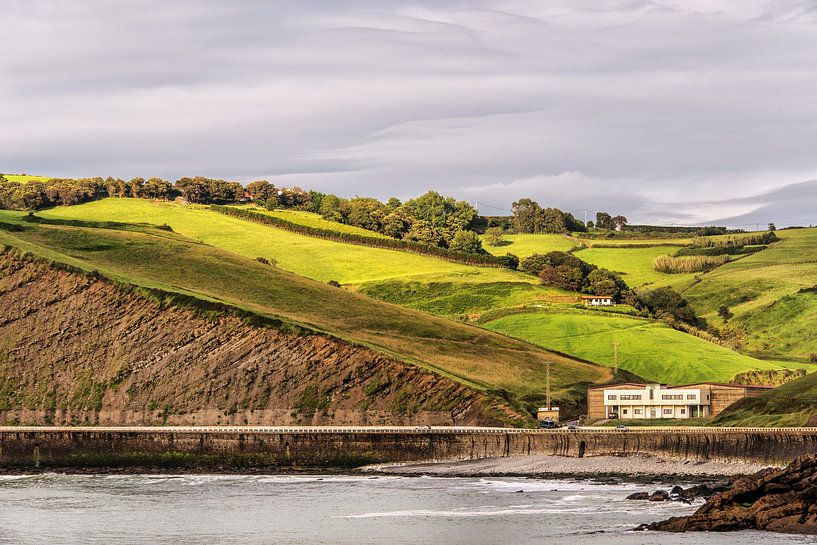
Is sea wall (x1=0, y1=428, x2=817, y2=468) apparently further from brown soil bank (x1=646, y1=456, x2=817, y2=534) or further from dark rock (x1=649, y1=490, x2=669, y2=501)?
brown soil bank (x1=646, y1=456, x2=817, y2=534)

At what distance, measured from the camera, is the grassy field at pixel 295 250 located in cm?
17412

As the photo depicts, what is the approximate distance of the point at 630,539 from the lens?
164ft

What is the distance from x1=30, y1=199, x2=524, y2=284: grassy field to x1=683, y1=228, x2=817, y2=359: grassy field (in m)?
31.4

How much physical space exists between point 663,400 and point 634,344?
119 feet

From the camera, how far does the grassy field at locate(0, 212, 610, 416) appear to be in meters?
114

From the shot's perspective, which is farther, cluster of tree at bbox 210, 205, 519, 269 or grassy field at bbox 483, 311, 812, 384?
cluster of tree at bbox 210, 205, 519, 269

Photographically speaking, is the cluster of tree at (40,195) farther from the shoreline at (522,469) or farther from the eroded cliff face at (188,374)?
the shoreline at (522,469)

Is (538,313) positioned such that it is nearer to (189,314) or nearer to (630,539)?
(189,314)

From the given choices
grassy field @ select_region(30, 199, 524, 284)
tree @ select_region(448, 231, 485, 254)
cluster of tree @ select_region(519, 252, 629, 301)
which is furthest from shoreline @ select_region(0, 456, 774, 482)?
tree @ select_region(448, 231, 485, 254)

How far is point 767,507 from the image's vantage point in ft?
169

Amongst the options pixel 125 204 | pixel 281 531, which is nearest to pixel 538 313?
pixel 125 204

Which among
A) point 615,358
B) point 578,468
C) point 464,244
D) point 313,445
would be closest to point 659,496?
point 578,468

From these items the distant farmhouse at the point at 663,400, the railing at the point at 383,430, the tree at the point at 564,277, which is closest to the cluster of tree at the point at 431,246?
the tree at the point at 564,277

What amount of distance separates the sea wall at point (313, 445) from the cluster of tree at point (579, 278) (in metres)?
81.3
